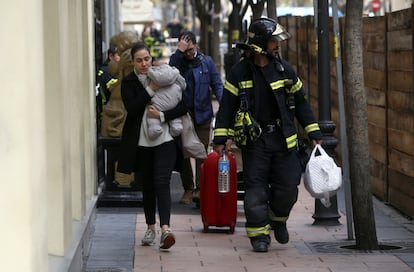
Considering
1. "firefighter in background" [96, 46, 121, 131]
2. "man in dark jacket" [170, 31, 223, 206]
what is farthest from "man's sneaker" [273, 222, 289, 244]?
"firefighter in background" [96, 46, 121, 131]

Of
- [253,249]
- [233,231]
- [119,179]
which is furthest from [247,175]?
[119,179]

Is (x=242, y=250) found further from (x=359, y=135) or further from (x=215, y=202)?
(x=359, y=135)

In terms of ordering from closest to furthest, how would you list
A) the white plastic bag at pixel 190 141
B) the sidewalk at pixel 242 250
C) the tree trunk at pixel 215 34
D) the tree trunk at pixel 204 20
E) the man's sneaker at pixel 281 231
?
the sidewalk at pixel 242 250 → the man's sneaker at pixel 281 231 → the white plastic bag at pixel 190 141 → the tree trunk at pixel 215 34 → the tree trunk at pixel 204 20

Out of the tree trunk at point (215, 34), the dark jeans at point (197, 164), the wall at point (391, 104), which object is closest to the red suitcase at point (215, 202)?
the dark jeans at point (197, 164)

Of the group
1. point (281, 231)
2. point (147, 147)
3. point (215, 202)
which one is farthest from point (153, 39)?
point (281, 231)

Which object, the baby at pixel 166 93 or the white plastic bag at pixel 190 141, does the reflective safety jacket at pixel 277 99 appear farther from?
the white plastic bag at pixel 190 141

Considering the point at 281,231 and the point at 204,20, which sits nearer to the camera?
the point at 281,231

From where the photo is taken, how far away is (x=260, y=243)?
31.7 ft

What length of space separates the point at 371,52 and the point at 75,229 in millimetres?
6328

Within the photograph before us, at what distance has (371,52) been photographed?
14078 millimetres

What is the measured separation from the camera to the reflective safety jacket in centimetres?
959

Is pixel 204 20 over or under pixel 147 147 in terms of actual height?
over

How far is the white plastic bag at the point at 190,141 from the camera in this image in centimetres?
1073

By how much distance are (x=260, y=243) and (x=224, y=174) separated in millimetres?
893
